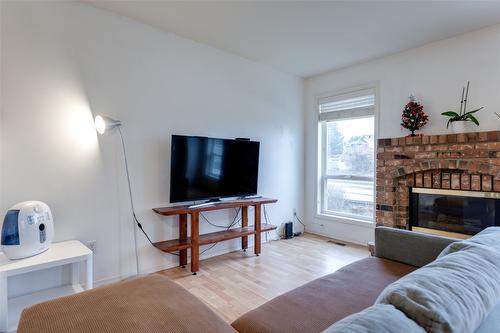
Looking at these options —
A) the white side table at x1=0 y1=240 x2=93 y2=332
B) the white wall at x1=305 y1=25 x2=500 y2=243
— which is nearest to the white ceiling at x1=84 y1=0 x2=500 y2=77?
the white wall at x1=305 y1=25 x2=500 y2=243

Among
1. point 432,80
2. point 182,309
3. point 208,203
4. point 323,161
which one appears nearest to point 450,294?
point 182,309

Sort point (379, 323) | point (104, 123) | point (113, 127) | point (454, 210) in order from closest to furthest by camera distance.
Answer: point (379, 323) < point (104, 123) < point (113, 127) < point (454, 210)

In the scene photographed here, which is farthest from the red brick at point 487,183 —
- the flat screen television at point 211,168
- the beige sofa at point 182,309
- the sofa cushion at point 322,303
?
the flat screen television at point 211,168

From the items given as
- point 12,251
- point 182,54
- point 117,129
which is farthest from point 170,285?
point 182,54

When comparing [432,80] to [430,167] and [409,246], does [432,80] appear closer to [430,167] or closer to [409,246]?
[430,167]

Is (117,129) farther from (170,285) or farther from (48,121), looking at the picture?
(170,285)

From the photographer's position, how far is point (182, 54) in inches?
128

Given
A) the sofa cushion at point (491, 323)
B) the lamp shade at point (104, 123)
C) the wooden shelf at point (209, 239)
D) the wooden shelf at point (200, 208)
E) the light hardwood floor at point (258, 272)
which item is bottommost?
the light hardwood floor at point (258, 272)

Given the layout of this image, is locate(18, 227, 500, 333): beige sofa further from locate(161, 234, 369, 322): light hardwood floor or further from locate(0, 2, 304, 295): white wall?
locate(0, 2, 304, 295): white wall

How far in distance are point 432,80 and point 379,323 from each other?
142 inches

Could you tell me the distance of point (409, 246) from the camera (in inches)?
78.8

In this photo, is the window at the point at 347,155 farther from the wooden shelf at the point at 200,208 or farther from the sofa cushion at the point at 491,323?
the sofa cushion at the point at 491,323

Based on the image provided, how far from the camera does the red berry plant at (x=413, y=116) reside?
3395 millimetres

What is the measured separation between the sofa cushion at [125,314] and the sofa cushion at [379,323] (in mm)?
715
